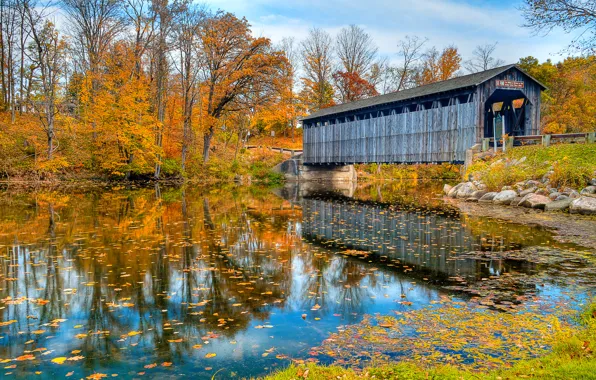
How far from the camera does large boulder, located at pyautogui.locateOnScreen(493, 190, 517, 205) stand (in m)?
18.9

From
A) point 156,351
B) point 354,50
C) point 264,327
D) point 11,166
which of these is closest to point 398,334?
point 264,327

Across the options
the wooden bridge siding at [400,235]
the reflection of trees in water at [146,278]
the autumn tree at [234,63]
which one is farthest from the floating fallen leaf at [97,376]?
the autumn tree at [234,63]

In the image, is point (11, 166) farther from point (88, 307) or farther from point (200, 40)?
point (88, 307)

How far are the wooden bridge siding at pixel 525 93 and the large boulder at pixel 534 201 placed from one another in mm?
7672

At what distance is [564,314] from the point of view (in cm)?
538

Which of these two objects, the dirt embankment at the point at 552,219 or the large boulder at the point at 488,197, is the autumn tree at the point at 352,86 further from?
the dirt embankment at the point at 552,219

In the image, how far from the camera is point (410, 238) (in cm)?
1112

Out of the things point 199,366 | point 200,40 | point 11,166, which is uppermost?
point 200,40

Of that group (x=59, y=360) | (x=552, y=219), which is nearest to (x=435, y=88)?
(x=552, y=219)

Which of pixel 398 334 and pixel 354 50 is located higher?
pixel 354 50

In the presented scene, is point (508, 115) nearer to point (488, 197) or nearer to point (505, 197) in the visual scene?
point (488, 197)

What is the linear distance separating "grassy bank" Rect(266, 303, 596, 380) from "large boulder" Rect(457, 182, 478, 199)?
62.7 ft

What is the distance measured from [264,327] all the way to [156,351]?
1.26 metres

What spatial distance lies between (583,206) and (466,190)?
7730 millimetres
